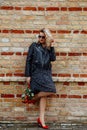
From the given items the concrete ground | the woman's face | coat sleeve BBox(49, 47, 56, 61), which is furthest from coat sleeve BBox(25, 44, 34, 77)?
the concrete ground

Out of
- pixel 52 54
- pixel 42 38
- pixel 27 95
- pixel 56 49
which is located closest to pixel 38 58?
pixel 52 54

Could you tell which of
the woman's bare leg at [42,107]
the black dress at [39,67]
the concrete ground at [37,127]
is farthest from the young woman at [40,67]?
the concrete ground at [37,127]

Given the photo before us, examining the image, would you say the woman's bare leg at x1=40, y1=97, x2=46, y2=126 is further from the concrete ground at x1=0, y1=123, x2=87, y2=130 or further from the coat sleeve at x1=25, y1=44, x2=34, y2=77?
the coat sleeve at x1=25, y1=44, x2=34, y2=77

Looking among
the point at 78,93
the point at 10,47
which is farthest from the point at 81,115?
the point at 10,47

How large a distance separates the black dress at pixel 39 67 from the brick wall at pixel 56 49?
28cm

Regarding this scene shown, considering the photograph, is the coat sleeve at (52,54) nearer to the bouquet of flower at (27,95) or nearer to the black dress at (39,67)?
the black dress at (39,67)

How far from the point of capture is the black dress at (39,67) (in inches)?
300

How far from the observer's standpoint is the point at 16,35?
7.87 meters

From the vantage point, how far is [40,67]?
25.0ft

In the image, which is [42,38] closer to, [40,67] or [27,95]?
[40,67]

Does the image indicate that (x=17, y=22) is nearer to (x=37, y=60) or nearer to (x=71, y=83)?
(x=37, y=60)

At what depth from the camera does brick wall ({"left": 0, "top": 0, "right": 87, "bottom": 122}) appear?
7.83 m

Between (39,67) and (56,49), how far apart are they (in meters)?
0.54

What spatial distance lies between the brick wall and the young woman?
0.85 ft
